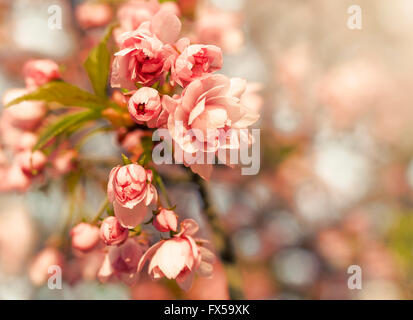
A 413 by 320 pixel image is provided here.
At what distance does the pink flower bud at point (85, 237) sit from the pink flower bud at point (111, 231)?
0.18 metres

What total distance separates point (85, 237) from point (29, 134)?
0.29 m

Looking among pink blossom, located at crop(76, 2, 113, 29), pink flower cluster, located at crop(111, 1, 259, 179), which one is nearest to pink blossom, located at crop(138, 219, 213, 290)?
pink flower cluster, located at crop(111, 1, 259, 179)

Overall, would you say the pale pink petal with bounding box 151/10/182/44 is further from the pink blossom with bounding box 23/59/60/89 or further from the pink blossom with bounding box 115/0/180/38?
the pink blossom with bounding box 23/59/60/89

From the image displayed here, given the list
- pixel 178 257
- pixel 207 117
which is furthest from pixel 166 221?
pixel 207 117

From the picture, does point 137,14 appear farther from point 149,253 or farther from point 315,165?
point 315,165

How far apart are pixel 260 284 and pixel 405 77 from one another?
1638 mm

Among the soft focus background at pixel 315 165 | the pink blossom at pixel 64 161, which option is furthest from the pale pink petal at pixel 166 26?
the soft focus background at pixel 315 165

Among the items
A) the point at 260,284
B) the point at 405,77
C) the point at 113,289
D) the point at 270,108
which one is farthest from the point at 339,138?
the point at 113,289

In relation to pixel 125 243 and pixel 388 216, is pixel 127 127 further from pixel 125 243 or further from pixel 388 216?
pixel 388 216

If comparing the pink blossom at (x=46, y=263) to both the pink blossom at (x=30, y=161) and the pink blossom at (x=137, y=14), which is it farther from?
the pink blossom at (x=137, y=14)

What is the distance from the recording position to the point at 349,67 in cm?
247

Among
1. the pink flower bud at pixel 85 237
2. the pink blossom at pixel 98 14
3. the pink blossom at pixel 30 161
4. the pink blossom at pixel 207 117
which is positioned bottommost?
the pink flower bud at pixel 85 237

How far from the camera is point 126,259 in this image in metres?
0.71

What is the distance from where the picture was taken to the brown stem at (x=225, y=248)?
0.92 metres
